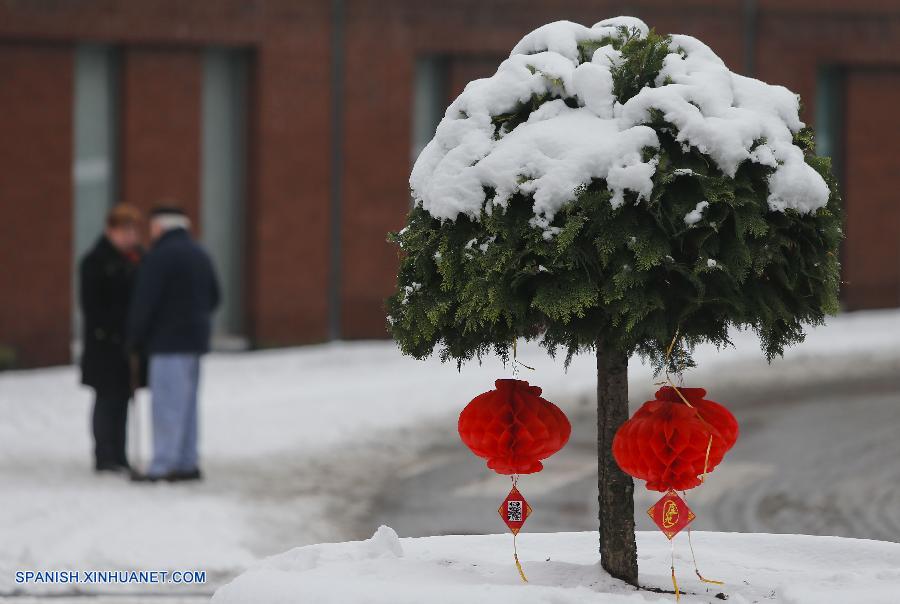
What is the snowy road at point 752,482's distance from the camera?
10070 millimetres

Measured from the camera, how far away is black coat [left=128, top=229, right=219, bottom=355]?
11.0 meters

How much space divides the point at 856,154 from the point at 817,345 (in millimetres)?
4397

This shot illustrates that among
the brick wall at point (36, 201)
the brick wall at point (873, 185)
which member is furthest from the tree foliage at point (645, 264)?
the brick wall at point (873, 185)

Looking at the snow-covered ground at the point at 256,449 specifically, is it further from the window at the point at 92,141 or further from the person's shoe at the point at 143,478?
the window at the point at 92,141

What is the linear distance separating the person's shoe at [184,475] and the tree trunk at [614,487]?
5.74 metres

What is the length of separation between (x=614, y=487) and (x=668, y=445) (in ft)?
1.66

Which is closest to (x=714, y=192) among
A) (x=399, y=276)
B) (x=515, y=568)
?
(x=399, y=276)

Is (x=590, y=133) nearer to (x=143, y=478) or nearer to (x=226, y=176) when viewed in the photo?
(x=143, y=478)

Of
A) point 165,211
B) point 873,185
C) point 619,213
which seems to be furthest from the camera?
point 873,185

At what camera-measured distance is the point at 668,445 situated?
5.23m

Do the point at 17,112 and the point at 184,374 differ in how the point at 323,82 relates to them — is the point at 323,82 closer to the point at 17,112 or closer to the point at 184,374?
the point at 17,112

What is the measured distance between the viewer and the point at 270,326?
18.5 metres

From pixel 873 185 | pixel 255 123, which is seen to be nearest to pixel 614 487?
pixel 255 123

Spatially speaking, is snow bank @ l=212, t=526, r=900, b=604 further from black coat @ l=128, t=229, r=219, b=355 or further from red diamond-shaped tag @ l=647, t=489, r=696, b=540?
black coat @ l=128, t=229, r=219, b=355
